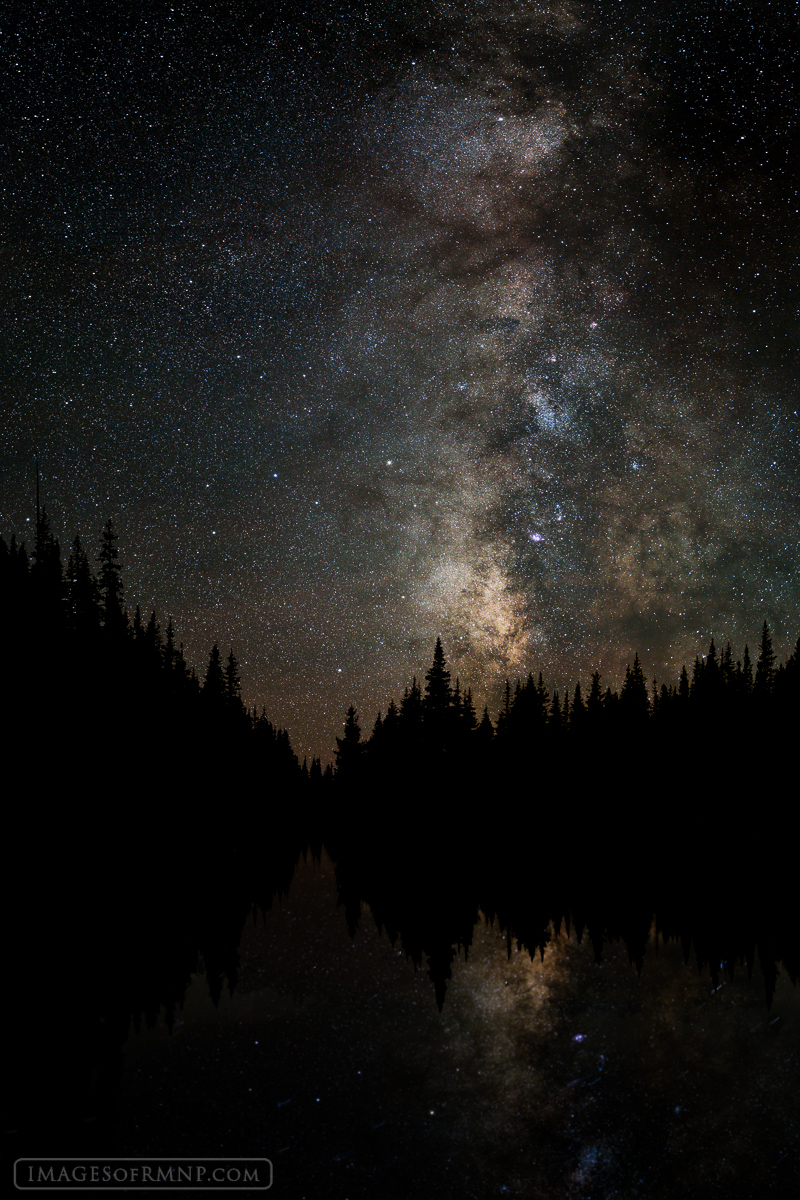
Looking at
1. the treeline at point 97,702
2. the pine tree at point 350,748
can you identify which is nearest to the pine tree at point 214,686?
the treeline at point 97,702

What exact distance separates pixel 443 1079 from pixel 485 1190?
298cm

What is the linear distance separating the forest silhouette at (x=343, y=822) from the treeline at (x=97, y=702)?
0.19 metres

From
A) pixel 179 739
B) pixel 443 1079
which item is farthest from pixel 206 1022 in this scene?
pixel 179 739

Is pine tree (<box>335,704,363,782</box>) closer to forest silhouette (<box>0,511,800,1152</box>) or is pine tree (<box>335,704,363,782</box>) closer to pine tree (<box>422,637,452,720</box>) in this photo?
forest silhouette (<box>0,511,800,1152</box>)

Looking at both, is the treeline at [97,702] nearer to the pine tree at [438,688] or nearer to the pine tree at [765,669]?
the pine tree at [438,688]

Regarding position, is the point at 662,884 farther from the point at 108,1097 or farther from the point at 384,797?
the point at 384,797

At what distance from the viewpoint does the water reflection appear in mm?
7559

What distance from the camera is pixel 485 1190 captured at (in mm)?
7098

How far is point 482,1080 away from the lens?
390 inches

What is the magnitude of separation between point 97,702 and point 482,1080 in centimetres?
3658

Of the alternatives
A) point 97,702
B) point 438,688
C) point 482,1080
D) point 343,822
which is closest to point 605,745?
point 438,688

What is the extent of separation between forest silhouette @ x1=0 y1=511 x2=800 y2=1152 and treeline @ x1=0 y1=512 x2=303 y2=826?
0.19 meters

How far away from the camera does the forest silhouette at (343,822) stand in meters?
15.5

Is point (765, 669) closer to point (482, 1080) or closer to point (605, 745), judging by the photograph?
point (605, 745)
